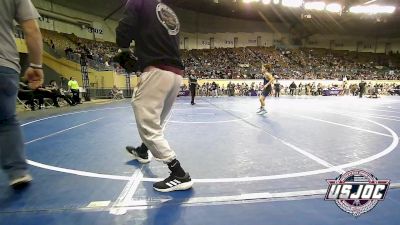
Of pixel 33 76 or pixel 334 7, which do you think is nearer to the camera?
pixel 33 76

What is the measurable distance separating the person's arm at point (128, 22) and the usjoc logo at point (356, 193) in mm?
2086

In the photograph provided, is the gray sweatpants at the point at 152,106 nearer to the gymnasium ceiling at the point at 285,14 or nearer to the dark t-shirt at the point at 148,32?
the dark t-shirt at the point at 148,32

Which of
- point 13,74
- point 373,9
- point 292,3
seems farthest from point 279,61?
point 13,74

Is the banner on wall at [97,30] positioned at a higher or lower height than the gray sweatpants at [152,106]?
higher

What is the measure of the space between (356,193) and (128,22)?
2.29m

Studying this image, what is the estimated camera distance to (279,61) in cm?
3703

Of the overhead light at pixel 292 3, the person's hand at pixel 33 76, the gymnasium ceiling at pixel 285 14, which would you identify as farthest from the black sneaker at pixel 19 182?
the overhead light at pixel 292 3

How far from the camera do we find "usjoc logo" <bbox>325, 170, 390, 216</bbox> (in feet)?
6.64

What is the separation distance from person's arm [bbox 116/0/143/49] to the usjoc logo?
6.84ft

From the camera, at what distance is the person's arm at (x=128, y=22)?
247 cm

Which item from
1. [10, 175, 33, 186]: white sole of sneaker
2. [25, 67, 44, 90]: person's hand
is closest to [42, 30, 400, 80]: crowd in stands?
[25, 67, 44, 90]: person's hand

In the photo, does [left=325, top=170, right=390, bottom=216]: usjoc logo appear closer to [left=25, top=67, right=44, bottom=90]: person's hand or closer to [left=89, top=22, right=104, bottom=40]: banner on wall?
[left=25, top=67, right=44, bottom=90]: person's hand

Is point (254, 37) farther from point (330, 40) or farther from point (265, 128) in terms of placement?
point (265, 128)

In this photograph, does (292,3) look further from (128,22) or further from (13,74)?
(13,74)
